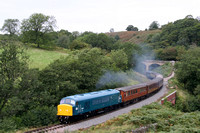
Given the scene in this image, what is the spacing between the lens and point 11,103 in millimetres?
18141

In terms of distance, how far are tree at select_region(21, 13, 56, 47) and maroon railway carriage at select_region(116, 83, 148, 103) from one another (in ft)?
112

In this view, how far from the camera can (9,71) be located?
19.6m

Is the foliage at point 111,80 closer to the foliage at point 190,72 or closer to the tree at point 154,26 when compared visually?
the foliage at point 190,72

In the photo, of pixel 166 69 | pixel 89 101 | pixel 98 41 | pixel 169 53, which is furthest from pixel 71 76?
pixel 169 53

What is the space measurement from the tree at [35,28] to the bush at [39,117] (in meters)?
37.9

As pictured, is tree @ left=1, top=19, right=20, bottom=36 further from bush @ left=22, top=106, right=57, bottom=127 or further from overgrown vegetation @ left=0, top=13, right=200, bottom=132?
bush @ left=22, top=106, right=57, bottom=127

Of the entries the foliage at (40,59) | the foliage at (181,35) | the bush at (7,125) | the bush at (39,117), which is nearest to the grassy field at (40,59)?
the foliage at (40,59)

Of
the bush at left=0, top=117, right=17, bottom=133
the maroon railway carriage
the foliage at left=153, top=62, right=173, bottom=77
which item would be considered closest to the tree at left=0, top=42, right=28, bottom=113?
the bush at left=0, top=117, right=17, bottom=133

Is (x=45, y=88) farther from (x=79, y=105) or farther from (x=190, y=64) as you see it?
→ (x=190, y=64)

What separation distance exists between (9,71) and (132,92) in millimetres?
16664

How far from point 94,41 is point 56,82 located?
53.6 meters

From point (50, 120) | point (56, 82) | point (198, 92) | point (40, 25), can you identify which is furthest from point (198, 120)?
point (40, 25)

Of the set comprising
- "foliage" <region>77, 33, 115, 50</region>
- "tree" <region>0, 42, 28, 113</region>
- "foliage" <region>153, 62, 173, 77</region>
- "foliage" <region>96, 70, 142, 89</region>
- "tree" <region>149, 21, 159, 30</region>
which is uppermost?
"tree" <region>149, 21, 159, 30</region>

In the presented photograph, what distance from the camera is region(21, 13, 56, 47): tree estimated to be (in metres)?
53.8
